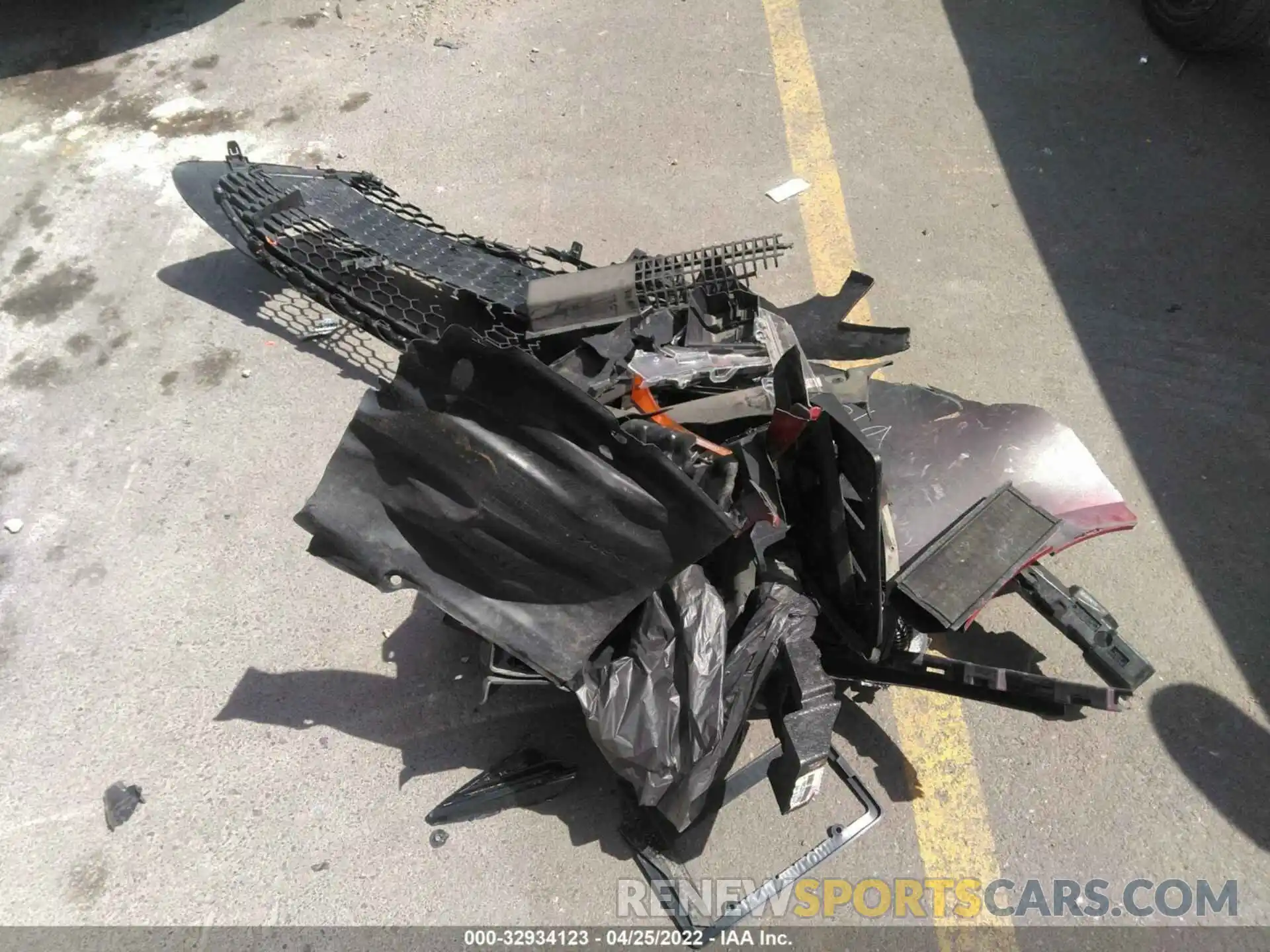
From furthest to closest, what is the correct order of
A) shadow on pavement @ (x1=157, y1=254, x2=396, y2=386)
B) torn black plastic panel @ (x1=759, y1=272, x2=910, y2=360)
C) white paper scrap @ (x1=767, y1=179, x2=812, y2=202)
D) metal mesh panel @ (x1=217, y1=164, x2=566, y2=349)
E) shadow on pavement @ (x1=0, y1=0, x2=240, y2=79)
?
shadow on pavement @ (x1=0, y1=0, x2=240, y2=79) → white paper scrap @ (x1=767, y1=179, x2=812, y2=202) → shadow on pavement @ (x1=157, y1=254, x2=396, y2=386) → metal mesh panel @ (x1=217, y1=164, x2=566, y2=349) → torn black plastic panel @ (x1=759, y1=272, x2=910, y2=360)

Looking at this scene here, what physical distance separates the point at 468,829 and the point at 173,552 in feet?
5.31

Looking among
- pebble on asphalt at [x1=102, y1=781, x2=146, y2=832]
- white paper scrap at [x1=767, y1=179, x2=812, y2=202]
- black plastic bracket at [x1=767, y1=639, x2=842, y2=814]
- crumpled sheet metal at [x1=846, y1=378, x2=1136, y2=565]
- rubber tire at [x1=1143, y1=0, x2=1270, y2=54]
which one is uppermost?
rubber tire at [x1=1143, y1=0, x2=1270, y2=54]

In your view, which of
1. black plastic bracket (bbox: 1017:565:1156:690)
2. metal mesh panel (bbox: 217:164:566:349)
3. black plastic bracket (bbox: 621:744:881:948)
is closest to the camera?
black plastic bracket (bbox: 621:744:881:948)

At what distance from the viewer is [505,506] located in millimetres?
1948

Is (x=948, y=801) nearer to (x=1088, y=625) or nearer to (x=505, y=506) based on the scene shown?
(x=1088, y=625)

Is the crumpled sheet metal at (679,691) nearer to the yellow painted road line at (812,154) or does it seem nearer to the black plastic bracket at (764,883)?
the black plastic bracket at (764,883)

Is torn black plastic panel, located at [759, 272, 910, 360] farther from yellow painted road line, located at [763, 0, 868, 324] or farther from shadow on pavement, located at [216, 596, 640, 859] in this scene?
shadow on pavement, located at [216, 596, 640, 859]

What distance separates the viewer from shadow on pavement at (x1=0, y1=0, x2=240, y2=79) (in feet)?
16.8

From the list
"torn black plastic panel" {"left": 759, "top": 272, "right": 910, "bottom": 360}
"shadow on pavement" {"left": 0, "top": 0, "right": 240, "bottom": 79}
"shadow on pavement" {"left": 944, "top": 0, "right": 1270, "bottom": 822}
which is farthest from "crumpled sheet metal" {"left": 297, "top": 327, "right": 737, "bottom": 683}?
"shadow on pavement" {"left": 0, "top": 0, "right": 240, "bottom": 79}

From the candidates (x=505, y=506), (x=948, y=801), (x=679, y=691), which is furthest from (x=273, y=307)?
(x=948, y=801)

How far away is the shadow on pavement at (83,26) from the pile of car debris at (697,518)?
4004 millimetres

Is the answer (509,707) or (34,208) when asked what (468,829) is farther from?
(34,208)

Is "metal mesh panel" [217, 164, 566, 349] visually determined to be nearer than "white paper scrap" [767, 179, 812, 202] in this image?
Yes

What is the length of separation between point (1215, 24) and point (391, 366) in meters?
4.94
